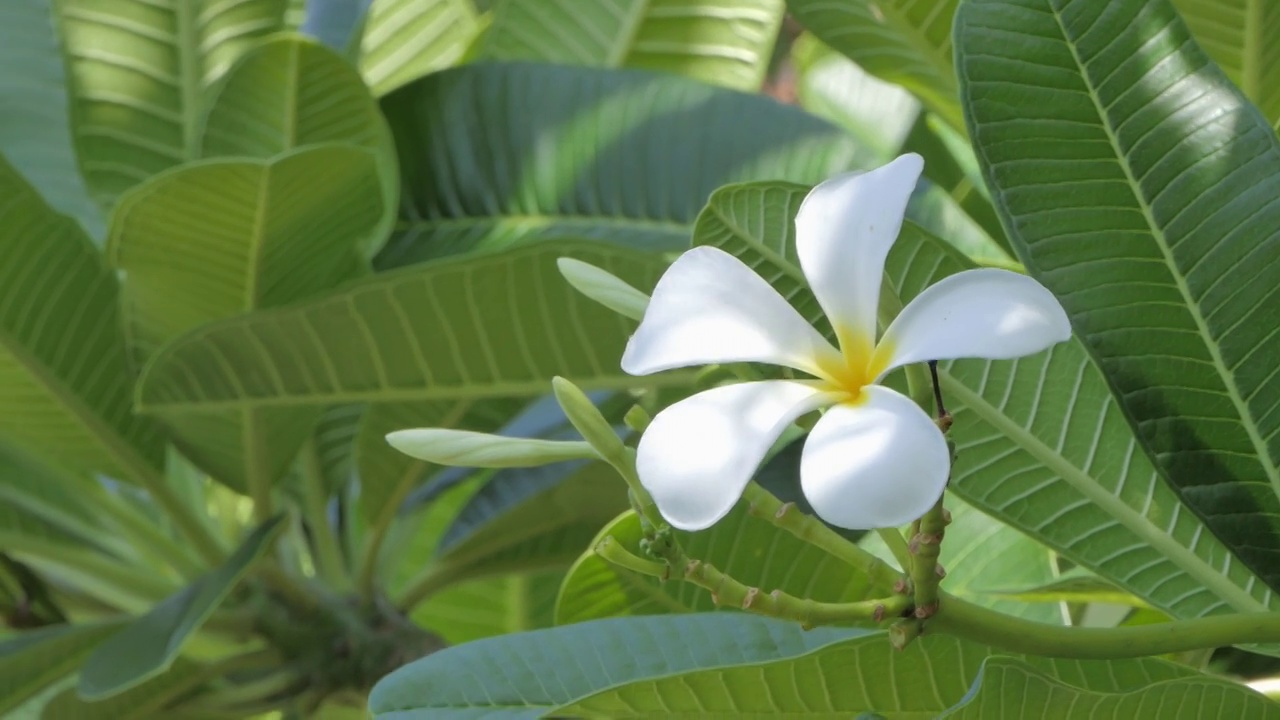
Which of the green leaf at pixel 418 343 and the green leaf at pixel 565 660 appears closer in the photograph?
the green leaf at pixel 565 660

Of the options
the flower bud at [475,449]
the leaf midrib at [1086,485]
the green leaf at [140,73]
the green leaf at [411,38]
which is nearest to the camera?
the flower bud at [475,449]

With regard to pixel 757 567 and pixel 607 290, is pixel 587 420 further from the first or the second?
pixel 757 567

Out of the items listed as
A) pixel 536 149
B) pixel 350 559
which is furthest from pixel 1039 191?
pixel 350 559

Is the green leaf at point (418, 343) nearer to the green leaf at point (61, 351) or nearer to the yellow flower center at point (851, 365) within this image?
the green leaf at point (61, 351)

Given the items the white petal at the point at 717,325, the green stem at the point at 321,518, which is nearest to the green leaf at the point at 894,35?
the white petal at the point at 717,325

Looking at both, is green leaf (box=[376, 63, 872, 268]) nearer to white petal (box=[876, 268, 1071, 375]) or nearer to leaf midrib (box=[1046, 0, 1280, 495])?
leaf midrib (box=[1046, 0, 1280, 495])

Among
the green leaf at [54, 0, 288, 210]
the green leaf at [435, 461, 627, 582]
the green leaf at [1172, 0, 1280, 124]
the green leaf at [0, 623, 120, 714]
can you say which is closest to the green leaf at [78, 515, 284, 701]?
the green leaf at [0, 623, 120, 714]

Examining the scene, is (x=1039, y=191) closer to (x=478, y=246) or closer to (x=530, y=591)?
(x=478, y=246)
